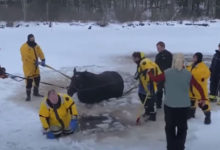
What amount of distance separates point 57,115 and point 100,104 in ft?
7.47

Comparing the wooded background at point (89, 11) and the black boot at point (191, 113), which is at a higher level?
the wooded background at point (89, 11)

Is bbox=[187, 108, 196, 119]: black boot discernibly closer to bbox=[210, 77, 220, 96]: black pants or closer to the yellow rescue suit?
the yellow rescue suit

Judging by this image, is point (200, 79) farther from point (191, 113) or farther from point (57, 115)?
point (57, 115)

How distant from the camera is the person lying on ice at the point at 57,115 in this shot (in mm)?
6387

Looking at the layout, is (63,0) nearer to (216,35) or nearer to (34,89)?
(216,35)

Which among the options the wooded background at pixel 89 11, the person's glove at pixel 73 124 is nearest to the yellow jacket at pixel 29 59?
the person's glove at pixel 73 124

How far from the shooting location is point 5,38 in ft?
68.0

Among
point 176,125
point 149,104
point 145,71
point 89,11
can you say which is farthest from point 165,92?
point 89,11

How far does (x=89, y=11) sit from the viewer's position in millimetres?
40781

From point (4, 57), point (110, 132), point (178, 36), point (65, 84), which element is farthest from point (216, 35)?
point (110, 132)

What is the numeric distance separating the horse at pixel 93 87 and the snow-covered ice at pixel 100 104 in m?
0.18

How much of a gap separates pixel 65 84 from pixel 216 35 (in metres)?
13.6

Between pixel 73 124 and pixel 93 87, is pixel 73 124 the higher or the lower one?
the lower one

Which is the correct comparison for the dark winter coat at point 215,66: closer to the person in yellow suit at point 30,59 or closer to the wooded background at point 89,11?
the person in yellow suit at point 30,59
